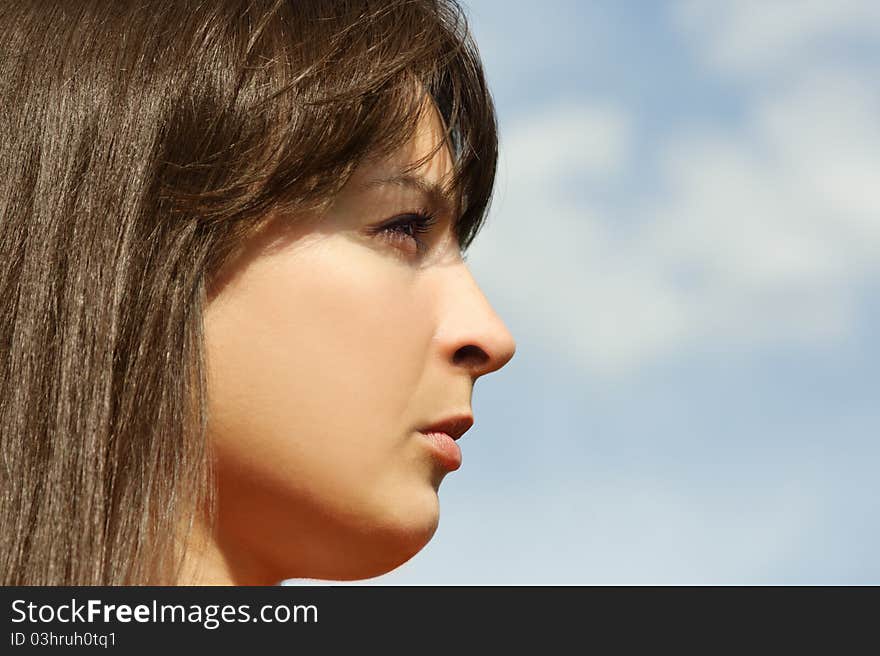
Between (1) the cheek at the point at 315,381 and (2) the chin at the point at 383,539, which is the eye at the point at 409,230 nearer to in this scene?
(1) the cheek at the point at 315,381

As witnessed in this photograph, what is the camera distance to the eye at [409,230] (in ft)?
9.59

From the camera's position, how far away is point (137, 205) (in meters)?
2.80

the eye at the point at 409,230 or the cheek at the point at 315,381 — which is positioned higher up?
the eye at the point at 409,230

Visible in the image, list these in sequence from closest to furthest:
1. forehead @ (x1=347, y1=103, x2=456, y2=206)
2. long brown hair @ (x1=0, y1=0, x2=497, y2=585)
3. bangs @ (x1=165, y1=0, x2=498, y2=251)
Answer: long brown hair @ (x1=0, y1=0, x2=497, y2=585) → bangs @ (x1=165, y1=0, x2=498, y2=251) → forehead @ (x1=347, y1=103, x2=456, y2=206)

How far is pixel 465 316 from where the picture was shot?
295 cm

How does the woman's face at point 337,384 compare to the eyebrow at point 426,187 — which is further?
the eyebrow at point 426,187

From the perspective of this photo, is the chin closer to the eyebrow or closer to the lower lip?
the lower lip

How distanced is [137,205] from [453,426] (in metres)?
0.90

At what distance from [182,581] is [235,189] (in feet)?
2.93

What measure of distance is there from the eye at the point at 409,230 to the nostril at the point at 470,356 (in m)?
0.27

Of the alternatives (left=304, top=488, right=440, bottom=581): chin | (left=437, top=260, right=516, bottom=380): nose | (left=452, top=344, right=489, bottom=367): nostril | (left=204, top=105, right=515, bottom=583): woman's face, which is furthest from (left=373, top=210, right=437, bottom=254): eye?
(left=304, top=488, right=440, bottom=581): chin

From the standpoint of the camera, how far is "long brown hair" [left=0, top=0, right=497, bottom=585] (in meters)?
2.69

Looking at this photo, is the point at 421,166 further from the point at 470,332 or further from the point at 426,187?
the point at 470,332

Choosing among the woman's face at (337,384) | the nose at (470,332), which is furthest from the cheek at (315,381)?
the nose at (470,332)
